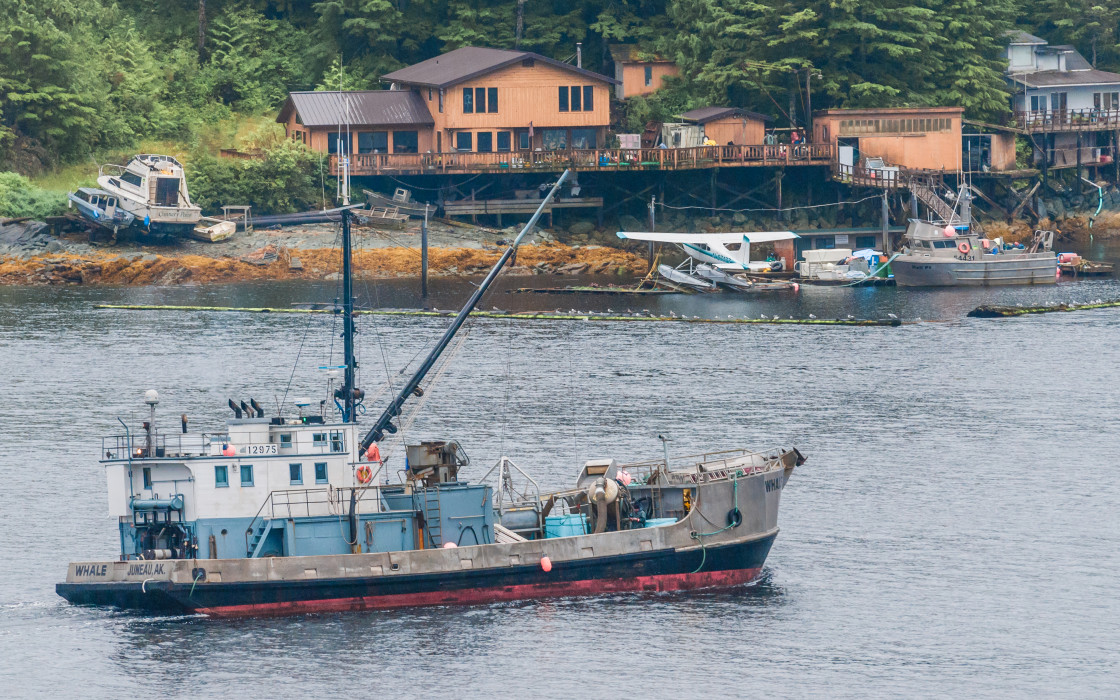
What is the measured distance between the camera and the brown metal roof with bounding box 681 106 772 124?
108875 mm

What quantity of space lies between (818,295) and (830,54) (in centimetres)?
1989

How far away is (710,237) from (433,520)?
2400 inches

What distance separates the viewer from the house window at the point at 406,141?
358ft

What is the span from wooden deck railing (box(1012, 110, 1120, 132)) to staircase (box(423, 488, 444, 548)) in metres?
81.8

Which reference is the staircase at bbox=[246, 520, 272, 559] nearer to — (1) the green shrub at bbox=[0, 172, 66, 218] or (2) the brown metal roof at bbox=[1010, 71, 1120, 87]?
(1) the green shrub at bbox=[0, 172, 66, 218]

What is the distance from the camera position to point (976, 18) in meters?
115

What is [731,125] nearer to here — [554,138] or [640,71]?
[640,71]

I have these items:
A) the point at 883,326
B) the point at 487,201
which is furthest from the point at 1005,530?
the point at 487,201

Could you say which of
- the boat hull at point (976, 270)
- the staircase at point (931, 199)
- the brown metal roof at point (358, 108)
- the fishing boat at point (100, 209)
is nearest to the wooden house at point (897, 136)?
the staircase at point (931, 199)

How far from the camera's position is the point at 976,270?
337ft

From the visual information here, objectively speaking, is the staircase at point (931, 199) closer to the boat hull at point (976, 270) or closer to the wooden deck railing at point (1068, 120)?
the boat hull at point (976, 270)

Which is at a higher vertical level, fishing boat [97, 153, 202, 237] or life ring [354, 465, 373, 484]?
fishing boat [97, 153, 202, 237]

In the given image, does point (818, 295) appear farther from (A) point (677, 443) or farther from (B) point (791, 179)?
(A) point (677, 443)

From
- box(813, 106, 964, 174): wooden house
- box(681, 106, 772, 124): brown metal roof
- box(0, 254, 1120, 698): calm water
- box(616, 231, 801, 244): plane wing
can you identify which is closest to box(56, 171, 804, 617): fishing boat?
box(0, 254, 1120, 698): calm water
